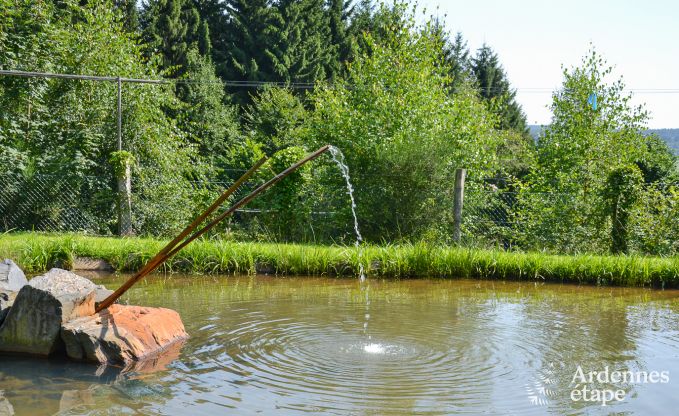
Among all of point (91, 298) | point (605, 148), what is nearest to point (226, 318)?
point (91, 298)

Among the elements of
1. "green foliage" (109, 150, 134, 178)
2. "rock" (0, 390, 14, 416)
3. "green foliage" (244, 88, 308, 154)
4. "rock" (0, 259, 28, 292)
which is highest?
"green foliage" (244, 88, 308, 154)

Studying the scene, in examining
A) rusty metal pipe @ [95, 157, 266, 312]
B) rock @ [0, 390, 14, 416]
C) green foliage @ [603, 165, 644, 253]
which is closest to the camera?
rock @ [0, 390, 14, 416]

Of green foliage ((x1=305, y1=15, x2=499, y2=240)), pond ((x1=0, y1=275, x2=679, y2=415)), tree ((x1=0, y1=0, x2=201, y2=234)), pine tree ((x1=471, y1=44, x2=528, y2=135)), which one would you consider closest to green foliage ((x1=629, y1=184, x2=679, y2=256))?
green foliage ((x1=305, y1=15, x2=499, y2=240))

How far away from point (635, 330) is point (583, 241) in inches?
229

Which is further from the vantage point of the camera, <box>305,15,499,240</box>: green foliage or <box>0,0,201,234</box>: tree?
<box>0,0,201,234</box>: tree

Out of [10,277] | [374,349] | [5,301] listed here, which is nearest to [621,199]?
[374,349]

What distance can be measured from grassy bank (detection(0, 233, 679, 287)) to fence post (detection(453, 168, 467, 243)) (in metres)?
1.64

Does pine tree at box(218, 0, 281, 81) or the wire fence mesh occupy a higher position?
pine tree at box(218, 0, 281, 81)

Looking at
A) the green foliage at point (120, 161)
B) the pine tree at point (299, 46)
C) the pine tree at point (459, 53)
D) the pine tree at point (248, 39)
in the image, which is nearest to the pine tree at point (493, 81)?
the pine tree at point (459, 53)

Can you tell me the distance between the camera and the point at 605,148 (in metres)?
18.1

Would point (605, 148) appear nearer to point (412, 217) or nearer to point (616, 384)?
point (412, 217)

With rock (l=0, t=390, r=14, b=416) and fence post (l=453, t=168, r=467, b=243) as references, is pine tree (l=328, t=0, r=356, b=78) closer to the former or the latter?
fence post (l=453, t=168, r=467, b=243)

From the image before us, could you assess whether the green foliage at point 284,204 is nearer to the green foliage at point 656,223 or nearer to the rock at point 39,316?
the green foliage at point 656,223

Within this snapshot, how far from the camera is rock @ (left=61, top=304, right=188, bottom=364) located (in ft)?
19.0
